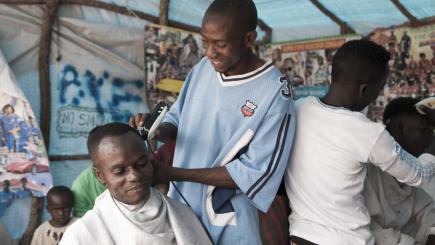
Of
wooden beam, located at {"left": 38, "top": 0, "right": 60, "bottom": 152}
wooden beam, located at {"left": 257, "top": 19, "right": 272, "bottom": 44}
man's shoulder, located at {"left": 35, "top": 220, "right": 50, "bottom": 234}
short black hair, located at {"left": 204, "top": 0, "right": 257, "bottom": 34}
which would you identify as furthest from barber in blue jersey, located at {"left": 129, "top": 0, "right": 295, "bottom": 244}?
wooden beam, located at {"left": 257, "top": 19, "right": 272, "bottom": 44}

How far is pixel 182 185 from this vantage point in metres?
1.74

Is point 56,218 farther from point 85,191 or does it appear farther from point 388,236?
point 388,236

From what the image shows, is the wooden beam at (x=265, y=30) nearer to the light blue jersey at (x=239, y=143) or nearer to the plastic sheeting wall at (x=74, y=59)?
the plastic sheeting wall at (x=74, y=59)

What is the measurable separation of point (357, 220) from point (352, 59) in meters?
0.52

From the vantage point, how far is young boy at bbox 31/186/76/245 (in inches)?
147

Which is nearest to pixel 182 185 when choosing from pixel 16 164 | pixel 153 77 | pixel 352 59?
pixel 352 59

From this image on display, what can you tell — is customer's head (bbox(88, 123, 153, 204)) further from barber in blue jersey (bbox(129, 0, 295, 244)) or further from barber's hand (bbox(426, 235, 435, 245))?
barber's hand (bbox(426, 235, 435, 245))

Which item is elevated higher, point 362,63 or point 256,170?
point 362,63

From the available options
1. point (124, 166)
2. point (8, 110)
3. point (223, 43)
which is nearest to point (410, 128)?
point (223, 43)

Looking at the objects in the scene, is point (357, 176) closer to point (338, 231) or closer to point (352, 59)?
point (338, 231)

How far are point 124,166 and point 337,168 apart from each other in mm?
659

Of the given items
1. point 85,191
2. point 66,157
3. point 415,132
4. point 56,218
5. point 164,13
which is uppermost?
point 164,13

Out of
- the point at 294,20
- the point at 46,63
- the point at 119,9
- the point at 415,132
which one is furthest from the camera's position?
the point at 294,20

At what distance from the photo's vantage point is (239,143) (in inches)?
61.9
